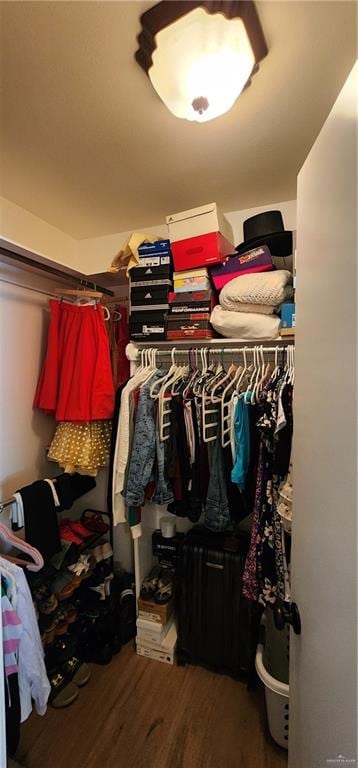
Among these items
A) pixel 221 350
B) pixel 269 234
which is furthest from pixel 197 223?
pixel 221 350

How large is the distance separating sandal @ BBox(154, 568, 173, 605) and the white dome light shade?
2.18m

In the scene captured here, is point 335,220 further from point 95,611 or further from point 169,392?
point 95,611

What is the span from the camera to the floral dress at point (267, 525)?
117cm

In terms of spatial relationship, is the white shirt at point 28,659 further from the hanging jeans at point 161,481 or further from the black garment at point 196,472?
the black garment at point 196,472

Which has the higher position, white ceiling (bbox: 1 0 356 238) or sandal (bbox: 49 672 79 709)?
white ceiling (bbox: 1 0 356 238)

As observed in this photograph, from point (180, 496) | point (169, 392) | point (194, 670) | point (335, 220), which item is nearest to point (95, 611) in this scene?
point (194, 670)

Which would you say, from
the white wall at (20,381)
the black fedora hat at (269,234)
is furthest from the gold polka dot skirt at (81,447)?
the black fedora hat at (269,234)

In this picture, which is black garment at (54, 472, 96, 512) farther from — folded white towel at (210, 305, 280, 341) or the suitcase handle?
folded white towel at (210, 305, 280, 341)

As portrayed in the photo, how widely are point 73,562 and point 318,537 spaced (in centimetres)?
151

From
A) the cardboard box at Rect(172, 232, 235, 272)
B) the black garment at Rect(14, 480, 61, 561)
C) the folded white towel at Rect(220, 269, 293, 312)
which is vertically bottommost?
the black garment at Rect(14, 480, 61, 561)

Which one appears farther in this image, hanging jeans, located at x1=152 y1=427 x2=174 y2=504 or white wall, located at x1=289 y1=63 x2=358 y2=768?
hanging jeans, located at x1=152 y1=427 x2=174 y2=504

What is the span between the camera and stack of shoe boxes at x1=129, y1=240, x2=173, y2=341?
1.61 meters

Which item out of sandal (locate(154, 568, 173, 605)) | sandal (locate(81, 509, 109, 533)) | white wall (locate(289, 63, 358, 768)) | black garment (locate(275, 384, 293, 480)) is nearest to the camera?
white wall (locate(289, 63, 358, 768))

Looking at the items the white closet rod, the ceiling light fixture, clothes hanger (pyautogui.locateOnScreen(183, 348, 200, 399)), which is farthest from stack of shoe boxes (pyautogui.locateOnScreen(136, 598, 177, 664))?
the ceiling light fixture
